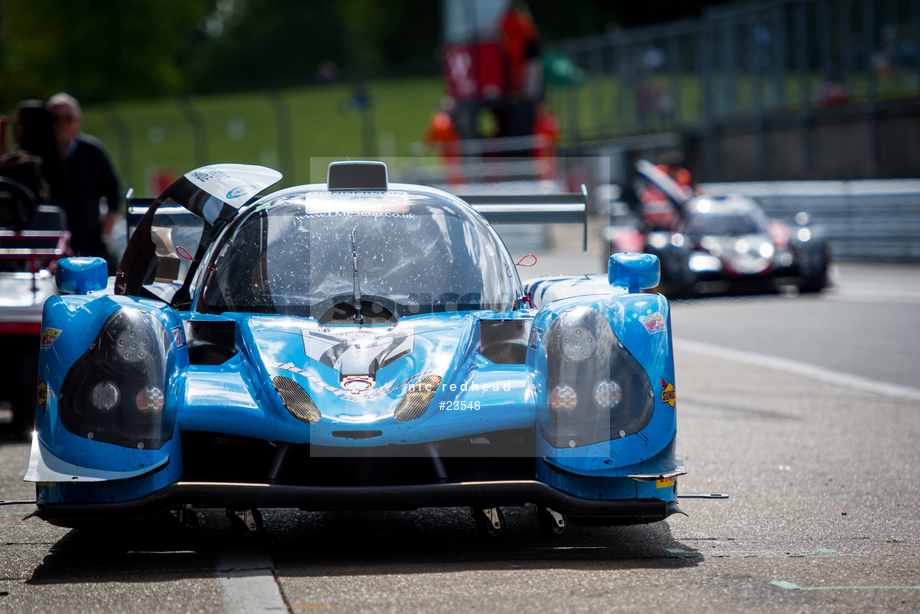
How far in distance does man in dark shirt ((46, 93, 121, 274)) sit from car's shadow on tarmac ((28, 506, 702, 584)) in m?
4.41

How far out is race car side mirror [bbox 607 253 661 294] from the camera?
4582mm

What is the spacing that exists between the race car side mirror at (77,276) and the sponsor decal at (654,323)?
1922mm

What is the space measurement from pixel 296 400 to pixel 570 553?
105 centimetres

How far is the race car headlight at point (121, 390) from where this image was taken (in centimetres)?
396

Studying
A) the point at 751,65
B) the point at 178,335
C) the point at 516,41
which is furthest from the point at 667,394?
the point at 516,41

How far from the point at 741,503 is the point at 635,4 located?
74.0 meters

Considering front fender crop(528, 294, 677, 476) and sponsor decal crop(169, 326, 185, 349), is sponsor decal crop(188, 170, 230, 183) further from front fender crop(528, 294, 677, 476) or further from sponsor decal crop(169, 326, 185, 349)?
front fender crop(528, 294, 677, 476)

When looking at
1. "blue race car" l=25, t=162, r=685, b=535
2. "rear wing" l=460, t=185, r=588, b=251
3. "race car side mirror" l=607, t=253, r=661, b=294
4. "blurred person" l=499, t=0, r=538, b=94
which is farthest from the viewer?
"blurred person" l=499, t=0, r=538, b=94

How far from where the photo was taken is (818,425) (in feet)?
22.7

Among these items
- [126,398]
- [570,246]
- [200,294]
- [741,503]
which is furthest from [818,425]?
[570,246]

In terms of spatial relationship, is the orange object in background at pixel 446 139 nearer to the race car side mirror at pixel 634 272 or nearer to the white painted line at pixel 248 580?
the race car side mirror at pixel 634 272

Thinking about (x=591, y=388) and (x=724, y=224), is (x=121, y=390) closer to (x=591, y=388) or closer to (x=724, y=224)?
(x=591, y=388)

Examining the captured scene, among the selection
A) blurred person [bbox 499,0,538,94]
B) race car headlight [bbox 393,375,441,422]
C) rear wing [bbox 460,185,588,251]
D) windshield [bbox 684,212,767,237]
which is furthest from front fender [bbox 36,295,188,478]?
blurred person [bbox 499,0,538,94]

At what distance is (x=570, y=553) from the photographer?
411 cm
